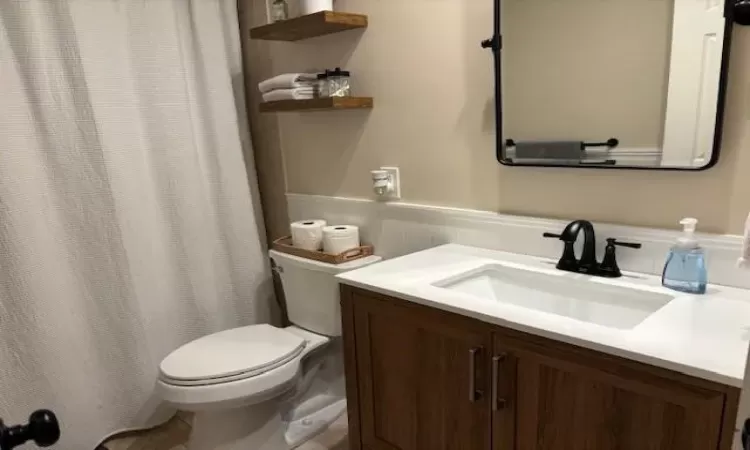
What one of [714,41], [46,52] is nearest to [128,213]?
[46,52]

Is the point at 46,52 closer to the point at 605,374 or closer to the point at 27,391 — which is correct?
the point at 27,391

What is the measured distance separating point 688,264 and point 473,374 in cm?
56

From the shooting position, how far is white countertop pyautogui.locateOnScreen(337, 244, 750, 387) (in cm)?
94

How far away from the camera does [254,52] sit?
2.32 meters

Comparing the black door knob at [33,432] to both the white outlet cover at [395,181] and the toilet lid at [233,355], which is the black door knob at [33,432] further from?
the white outlet cover at [395,181]

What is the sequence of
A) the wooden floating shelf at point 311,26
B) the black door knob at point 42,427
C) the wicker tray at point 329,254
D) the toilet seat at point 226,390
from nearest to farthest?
the black door knob at point 42,427 → the toilet seat at point 226,390 → the wooden floating shelf at point 311,26 → the wicker tray at point 329,254

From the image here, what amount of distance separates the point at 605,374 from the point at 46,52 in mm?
1917

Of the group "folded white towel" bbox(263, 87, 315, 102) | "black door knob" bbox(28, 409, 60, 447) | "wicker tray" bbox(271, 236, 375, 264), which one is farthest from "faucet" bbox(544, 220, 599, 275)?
"black door knob" bbox(28, 409, 60, 447)

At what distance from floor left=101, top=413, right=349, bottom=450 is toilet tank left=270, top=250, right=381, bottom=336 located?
42cm

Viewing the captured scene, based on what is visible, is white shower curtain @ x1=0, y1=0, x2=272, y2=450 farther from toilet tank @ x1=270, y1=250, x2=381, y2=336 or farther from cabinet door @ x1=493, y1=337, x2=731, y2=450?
cabinet door @ x1=493, y1=337, x2=731, y2=450

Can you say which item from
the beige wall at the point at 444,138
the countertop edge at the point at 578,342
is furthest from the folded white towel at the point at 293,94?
the countertop edge at the point at 578,342

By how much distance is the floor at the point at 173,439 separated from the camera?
2.05 meters

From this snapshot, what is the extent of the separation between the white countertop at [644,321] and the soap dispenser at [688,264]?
0.03 m

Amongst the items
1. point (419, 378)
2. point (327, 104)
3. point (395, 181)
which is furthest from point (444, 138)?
point (419, 378)
